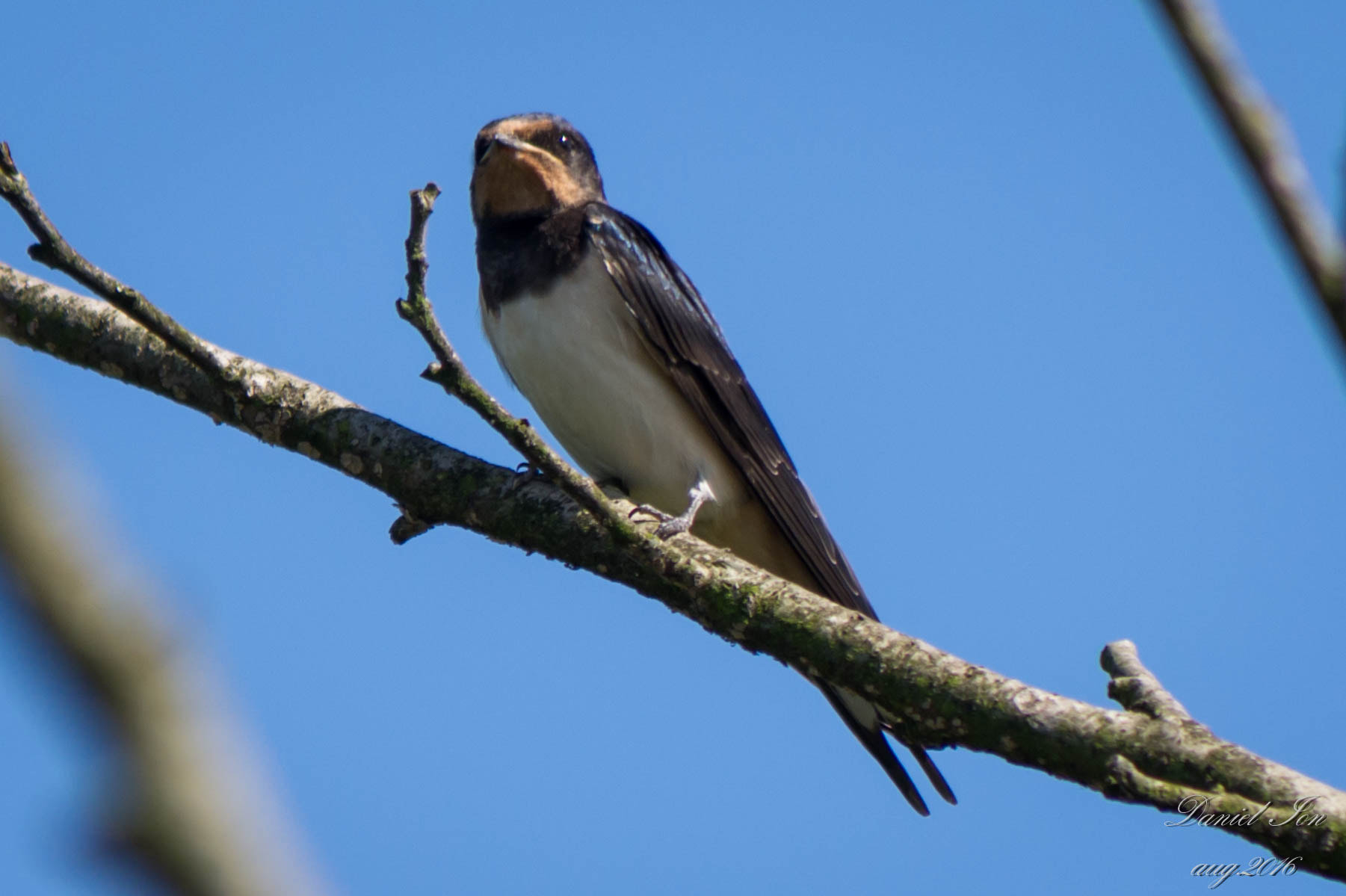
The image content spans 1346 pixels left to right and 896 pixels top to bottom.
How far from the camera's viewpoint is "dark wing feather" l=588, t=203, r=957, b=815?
686 cm

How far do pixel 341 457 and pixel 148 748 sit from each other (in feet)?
14.5

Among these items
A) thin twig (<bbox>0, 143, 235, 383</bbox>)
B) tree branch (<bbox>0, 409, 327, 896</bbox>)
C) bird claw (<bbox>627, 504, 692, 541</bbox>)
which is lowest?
tree branch (<bbox>0, 409, 327, 896</bbox>)

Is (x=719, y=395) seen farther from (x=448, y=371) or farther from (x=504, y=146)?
(x=448, y=371)

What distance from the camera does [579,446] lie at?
23.6 ft

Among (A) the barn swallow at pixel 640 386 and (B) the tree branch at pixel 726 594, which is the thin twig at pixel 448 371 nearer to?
(B) the tree branch at pixel 726 594

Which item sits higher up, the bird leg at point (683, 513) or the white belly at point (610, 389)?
the white belly at point (610, 389)

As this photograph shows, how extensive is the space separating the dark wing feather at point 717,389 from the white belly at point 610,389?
3.2 inches

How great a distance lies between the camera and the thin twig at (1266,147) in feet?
4.36

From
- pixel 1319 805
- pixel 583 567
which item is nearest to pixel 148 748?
pixel 1319 805

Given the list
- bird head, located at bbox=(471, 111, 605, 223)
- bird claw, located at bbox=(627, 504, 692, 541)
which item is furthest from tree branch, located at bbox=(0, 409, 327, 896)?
bird head, located at bbox=(471, 111, 605, 223)

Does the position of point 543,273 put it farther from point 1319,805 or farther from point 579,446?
point 1319,805

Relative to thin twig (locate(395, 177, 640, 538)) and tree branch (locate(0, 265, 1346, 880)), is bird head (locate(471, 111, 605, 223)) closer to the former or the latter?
tree branch (locate(0, 265, 1346, 880))

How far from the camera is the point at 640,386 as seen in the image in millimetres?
6941

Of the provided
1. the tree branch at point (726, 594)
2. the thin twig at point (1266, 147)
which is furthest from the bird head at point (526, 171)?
the thin twig at point (1266, 147)
